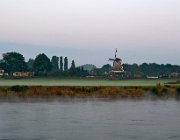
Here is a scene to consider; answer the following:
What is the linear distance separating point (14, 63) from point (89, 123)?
10321 cm

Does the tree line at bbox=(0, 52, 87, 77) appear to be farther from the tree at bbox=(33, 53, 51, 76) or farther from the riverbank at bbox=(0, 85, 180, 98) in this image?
the riverbank at bbox=(0, 85, 180, 98)

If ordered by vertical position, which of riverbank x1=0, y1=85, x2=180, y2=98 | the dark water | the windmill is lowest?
the dark water

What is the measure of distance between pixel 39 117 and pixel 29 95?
21489 millimetres

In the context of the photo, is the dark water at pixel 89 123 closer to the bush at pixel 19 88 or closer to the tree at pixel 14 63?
the bush at pixel 19 88

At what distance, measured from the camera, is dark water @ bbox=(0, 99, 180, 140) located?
81.3 ft

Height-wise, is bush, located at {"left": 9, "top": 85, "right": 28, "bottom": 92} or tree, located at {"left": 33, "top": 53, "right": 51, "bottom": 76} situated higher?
tree, located at {"left": 33, "top": 53, "right": 51, "bottom": 76}

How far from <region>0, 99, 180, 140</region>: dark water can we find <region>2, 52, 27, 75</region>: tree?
3609 inches

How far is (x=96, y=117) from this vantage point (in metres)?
33.3

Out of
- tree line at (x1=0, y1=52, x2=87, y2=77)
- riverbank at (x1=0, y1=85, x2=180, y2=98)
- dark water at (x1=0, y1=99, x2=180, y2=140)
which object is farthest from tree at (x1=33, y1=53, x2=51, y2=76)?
dark water at (x1=0, y1=99, x2=180, y2=140)

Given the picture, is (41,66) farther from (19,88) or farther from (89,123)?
(89,123)

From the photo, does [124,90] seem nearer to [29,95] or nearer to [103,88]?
[103,88]

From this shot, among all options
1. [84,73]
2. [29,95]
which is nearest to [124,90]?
[29,95]

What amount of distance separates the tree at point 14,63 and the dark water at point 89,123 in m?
91.7

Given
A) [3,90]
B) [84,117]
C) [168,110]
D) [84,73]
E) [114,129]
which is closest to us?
[114,129]
